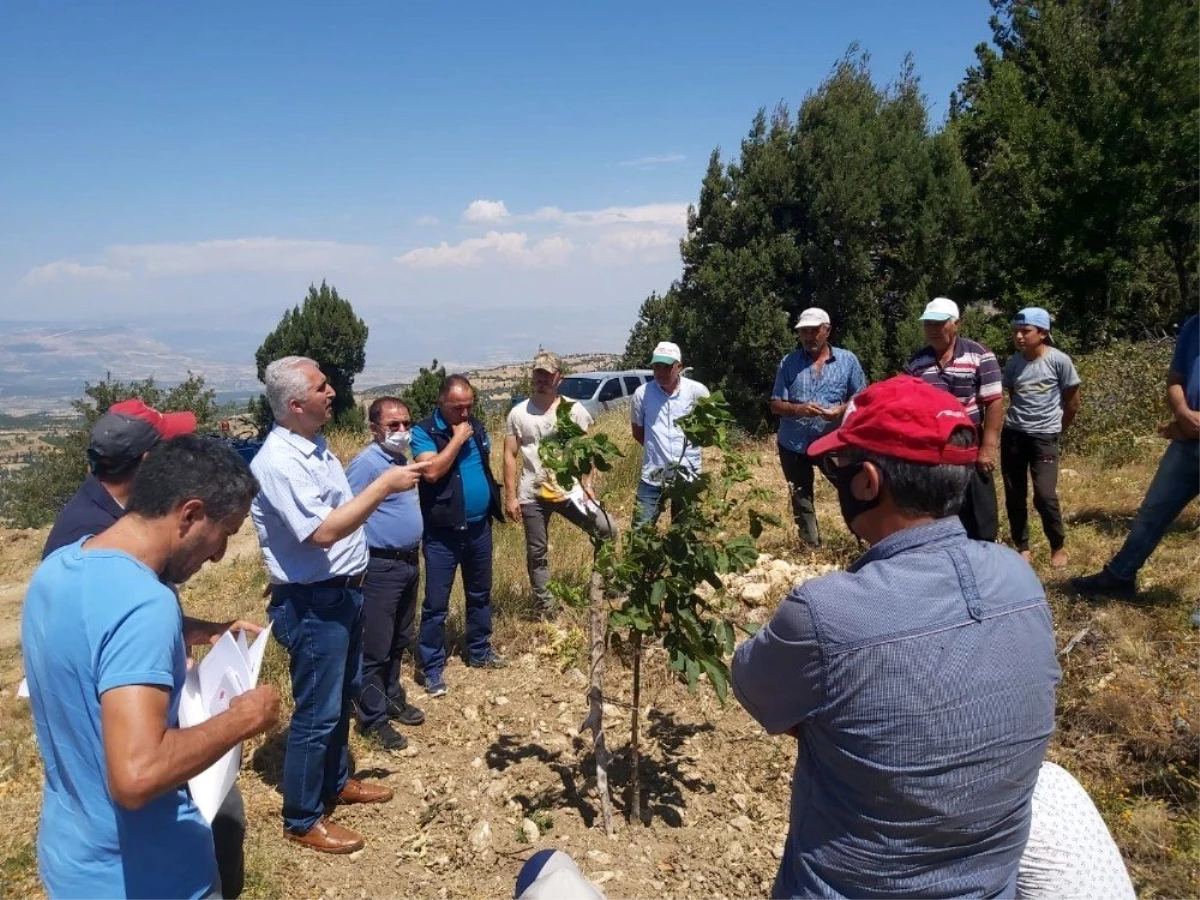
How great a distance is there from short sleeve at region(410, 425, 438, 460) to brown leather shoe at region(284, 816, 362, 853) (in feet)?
5.98

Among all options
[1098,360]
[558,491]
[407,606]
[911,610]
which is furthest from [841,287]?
[911,610]

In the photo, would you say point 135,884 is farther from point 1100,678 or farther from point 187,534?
point 1100,678

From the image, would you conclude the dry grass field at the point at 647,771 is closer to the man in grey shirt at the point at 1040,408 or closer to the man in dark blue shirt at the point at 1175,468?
the man in dark blue shirt at the point at 1175,468

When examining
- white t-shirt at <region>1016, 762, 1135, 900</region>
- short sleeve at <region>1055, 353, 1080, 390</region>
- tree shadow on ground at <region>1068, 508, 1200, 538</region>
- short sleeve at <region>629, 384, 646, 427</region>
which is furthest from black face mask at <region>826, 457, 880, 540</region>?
tree shadow on ground at <region>1068, 508, 1200, 538</region>

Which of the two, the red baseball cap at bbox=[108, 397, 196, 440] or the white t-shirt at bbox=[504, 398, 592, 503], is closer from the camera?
the red baseball cap at bbox=[108, 397, 196, 440]

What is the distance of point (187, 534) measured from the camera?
Result: 5.65 feet

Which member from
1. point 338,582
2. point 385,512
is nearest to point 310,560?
point 338,582

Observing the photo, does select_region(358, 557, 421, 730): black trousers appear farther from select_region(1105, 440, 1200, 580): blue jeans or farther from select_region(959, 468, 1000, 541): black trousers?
select_region(1105, 440, 1200, 580): blue jeans

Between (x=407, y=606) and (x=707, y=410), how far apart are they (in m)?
2.11

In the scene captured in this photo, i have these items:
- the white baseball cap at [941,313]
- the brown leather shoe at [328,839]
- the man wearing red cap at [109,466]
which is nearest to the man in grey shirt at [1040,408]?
the white baseball cap at [941,313]

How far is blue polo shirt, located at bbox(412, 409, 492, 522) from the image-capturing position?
423cm

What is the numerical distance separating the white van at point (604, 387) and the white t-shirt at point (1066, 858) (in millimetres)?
13847

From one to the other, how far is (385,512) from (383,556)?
219 millimetres

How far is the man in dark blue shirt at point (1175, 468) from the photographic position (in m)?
3.85
